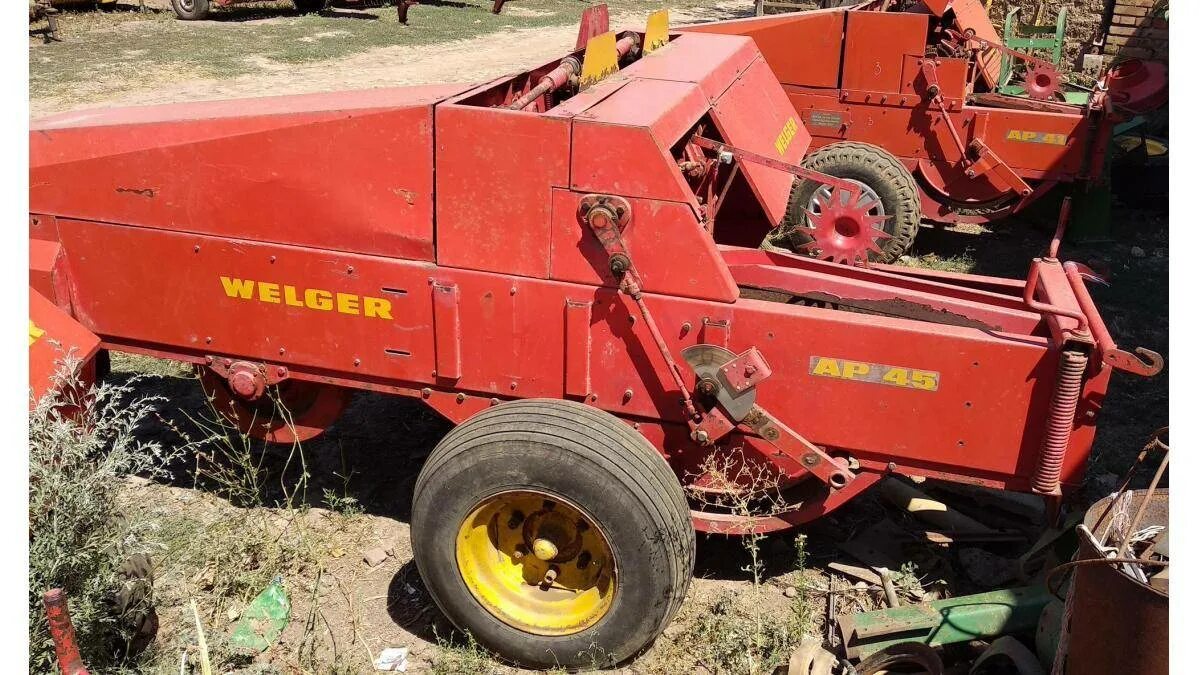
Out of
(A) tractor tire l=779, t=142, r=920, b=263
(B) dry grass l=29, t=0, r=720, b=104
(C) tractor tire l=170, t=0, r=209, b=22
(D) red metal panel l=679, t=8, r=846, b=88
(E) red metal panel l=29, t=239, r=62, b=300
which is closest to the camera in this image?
(E) red metal panel l=29, t=239, r=62, b=300

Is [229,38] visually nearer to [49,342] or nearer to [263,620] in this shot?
[49,342]

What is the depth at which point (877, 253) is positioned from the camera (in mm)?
6859

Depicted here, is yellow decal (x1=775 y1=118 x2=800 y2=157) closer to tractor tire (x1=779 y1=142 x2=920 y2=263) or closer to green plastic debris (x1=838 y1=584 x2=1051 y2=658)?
tractor tire (x1=779 y1=142 x2=920 y2=263)

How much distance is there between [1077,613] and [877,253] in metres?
4.30

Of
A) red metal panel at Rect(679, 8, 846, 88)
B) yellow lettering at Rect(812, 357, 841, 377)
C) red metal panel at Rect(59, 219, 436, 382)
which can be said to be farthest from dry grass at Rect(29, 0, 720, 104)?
yellow lettering at Rect(812, 357, 841, 377)

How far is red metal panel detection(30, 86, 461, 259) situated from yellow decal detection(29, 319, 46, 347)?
55 centimetres

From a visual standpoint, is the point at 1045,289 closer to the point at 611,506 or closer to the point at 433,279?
the point at 611,506

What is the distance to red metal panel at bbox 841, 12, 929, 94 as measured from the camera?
294 inches

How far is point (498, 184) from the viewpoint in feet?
11.7

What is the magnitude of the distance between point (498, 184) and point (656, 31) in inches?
79.9

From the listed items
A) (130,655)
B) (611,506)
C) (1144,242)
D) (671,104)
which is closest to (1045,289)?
(671,104)

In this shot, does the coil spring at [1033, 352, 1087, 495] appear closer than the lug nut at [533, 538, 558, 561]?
Yes

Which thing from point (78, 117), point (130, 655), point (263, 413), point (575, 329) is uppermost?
point (78, 117)

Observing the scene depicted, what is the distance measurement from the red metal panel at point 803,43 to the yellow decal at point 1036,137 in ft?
4.72
